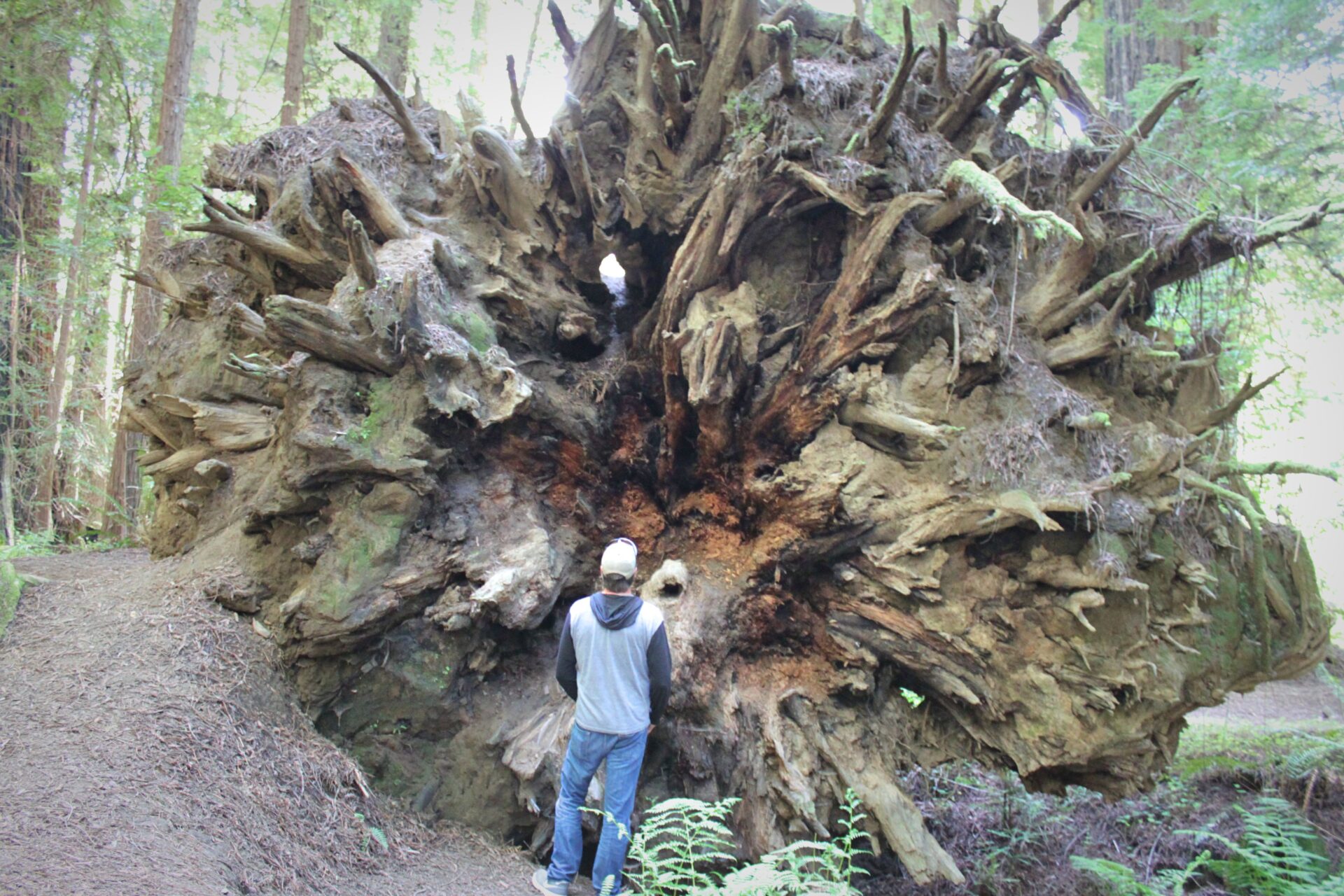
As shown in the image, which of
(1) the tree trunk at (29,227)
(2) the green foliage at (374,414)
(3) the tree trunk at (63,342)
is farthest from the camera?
(3) the tree trunk at (63,342)

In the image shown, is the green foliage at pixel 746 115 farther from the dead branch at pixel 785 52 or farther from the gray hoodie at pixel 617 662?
the gray hoodie at pixel 617 662

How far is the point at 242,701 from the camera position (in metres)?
4.52

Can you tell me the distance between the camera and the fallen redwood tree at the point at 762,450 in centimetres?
495

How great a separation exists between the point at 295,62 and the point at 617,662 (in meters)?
11.3

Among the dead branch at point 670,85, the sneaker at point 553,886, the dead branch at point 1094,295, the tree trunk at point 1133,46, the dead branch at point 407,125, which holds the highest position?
the tree trunk at point 1133,46

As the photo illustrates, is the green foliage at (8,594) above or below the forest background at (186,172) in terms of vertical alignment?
below

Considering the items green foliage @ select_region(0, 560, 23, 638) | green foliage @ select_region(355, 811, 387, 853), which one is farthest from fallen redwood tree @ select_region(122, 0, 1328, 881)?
green foliage @ select_region(0, 560, 23, 638)

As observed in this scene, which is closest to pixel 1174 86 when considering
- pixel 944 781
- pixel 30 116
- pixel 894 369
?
pixel 894 369

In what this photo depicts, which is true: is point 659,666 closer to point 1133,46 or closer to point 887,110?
point 887,110

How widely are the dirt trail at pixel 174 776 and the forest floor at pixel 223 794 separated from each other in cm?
1

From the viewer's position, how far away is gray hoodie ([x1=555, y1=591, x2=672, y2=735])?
13.4ft

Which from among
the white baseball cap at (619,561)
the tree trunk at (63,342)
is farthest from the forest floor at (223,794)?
the tree trunk at (63,342)

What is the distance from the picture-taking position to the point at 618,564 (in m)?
4.02

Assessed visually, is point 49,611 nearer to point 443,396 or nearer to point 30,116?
point 443,396
